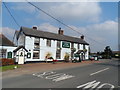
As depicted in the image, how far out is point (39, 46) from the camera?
29.8 meters

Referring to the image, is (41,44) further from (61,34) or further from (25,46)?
(61,34)

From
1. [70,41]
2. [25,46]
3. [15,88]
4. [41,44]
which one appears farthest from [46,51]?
[15,88]

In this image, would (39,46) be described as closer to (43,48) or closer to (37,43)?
(37,43)

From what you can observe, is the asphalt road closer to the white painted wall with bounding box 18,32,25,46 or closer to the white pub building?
the white pub building

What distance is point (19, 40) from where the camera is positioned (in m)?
29.6

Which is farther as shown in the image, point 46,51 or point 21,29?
point 46,51

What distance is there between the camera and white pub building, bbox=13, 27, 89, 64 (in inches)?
1034

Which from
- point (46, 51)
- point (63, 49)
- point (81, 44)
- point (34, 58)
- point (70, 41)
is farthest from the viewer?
point (81, 44)

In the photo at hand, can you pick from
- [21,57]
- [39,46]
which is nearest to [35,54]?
[39,46]

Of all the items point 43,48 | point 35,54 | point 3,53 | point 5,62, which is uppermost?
point 43,48

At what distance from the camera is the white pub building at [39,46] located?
26.3 m

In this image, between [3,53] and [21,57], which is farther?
[21,57]

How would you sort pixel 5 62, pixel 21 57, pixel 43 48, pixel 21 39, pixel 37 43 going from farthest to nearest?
1. pixel 43 48
2. pixel 37 43
3. pixel 21 39
4. pixel 21 57
5. pixel 5 62

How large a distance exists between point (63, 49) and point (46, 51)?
5826 millimetres
